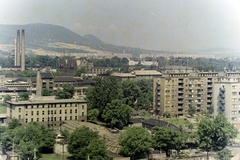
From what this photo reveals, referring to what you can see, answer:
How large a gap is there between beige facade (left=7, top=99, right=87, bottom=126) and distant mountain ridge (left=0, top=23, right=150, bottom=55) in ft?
55.0

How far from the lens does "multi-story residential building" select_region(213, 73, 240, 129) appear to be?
20.6ft

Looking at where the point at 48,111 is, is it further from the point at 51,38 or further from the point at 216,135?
the point at 51,38

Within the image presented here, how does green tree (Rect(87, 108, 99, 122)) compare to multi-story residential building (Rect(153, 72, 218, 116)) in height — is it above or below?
below

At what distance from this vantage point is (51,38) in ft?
105

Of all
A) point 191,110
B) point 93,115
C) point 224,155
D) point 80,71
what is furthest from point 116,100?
point 80,71

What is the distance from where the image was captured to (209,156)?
436cm

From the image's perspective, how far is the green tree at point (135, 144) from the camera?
4340mm

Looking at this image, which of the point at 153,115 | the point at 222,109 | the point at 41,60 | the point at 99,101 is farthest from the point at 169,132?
the point at 41,60

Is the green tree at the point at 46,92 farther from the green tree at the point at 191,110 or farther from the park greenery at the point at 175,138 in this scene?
the park greenery at the point at 175,138

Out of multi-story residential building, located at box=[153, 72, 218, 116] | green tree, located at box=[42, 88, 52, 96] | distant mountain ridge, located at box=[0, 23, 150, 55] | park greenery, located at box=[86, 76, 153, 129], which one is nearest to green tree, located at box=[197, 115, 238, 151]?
park greenery, located at box=[86, 76, 153, 129]

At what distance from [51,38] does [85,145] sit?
28.6m

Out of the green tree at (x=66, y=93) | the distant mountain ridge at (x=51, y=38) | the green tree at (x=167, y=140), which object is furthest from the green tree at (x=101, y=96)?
the distant mountain ridge at (x=51, y=38)

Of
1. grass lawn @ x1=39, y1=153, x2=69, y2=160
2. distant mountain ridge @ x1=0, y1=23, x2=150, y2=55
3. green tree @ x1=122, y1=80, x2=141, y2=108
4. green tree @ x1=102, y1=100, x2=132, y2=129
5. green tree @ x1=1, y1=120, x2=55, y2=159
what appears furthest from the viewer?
distant mountain ridge @ x1=0, y1=23, x2=150, y2=55

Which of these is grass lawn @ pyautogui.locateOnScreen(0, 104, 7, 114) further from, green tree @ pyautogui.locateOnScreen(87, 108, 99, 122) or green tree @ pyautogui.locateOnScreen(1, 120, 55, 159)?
green tree @ pyautogui.locateOnScreen(1, 120, 55, 159)
